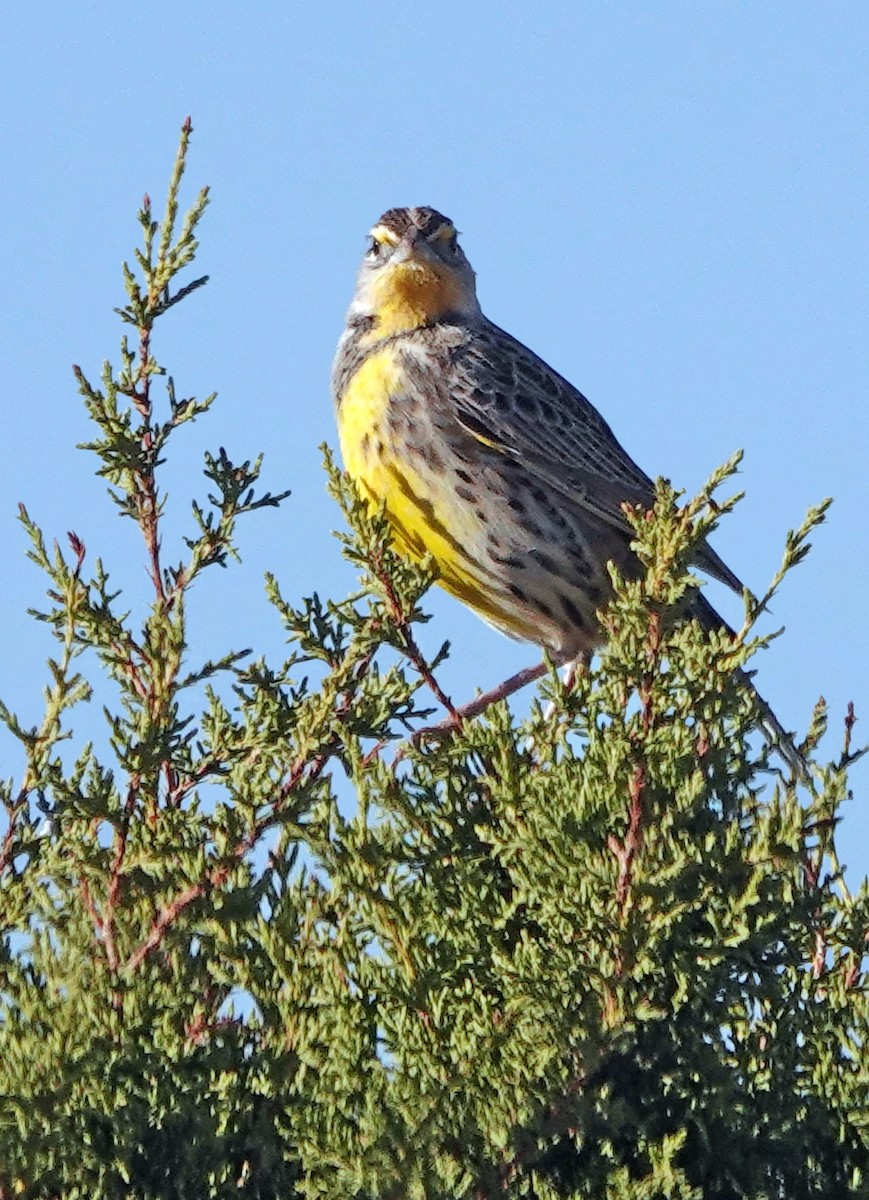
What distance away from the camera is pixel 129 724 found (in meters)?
3.68

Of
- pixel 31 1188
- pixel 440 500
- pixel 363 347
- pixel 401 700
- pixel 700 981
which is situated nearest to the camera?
pixel 31 1188

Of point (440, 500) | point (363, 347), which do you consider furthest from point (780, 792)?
point (363, 347)

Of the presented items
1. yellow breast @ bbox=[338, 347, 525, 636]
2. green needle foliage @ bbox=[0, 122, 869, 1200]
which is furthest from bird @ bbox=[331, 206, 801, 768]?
green needle foliage @ bbox=[0, 122, 869, 1200]

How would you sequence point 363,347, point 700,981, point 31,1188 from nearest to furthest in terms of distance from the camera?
point 31,1188
point 700,981
point 363,347

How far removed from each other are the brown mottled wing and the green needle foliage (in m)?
3.36

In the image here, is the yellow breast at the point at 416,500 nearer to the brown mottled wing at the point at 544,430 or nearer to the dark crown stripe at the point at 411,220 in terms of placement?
the brown mottled wing at the point at 544,430

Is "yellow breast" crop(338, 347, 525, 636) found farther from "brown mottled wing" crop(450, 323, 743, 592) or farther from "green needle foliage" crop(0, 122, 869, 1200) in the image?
"green needle foliage" crop(0, 122, 869, 1200)

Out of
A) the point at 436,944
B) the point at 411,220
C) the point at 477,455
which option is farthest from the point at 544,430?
the point at 436,944

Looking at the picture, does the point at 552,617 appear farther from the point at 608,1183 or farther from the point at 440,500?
the point at 608,1183

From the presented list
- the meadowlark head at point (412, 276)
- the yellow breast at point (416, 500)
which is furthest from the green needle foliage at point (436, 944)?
the meadowlark head at point (412, 276)

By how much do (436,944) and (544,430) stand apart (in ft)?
14.2

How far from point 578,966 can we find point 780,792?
0.59 m

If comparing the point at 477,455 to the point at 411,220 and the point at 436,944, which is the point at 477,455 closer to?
the point at 411,220

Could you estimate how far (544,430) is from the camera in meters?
7.50
